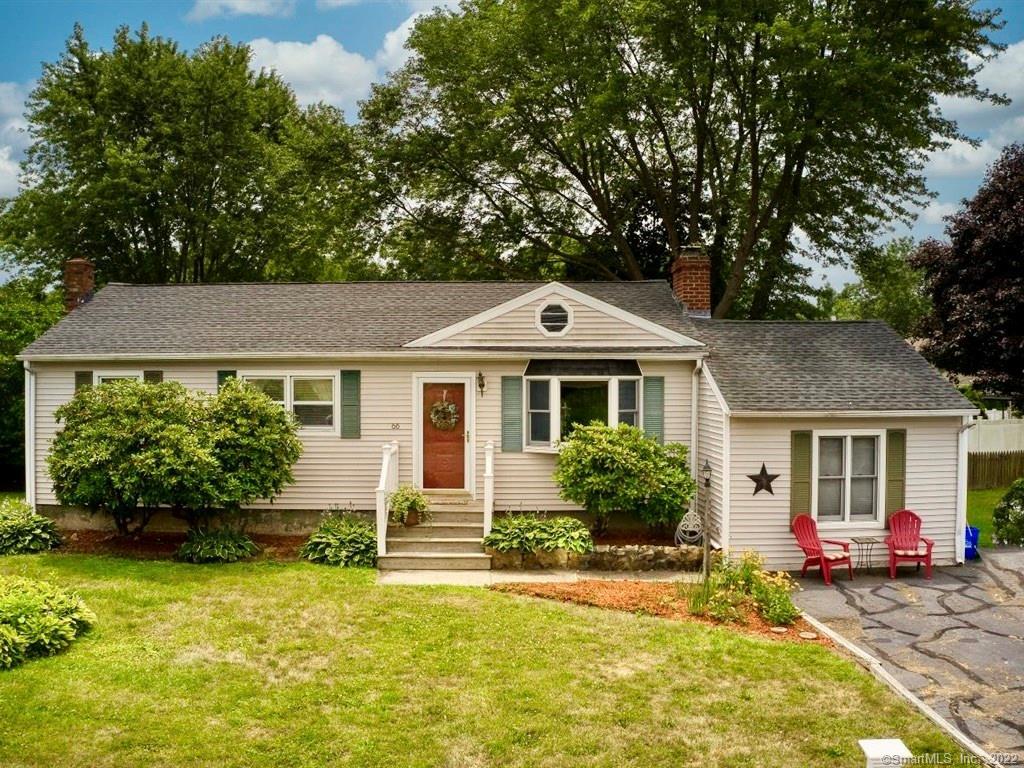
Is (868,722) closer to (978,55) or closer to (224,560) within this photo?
(224,560)

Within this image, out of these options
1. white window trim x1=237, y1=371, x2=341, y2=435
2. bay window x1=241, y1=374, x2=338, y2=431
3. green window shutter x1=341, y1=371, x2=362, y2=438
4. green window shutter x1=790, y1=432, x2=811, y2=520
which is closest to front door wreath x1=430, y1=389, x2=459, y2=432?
green window shutter x1=341, y1=371, x2=362, y2=438

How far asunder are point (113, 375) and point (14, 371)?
977 centimetres

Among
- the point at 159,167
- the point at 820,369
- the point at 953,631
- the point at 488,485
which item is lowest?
the point at 953,631

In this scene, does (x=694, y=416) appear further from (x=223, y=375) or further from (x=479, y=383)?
(x=223, y=375)

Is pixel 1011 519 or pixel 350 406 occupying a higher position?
pixel 350 406

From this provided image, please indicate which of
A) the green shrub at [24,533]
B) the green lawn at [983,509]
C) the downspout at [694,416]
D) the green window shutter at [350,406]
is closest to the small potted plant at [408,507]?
the green window shutter at [350,406]

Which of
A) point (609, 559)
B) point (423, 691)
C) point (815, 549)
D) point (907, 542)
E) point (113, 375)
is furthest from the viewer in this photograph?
point (113, 375)

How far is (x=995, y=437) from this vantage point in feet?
71.8

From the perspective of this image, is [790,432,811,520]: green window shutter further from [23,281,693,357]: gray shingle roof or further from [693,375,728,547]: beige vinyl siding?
[23,281,693,357]: gray shingle roof

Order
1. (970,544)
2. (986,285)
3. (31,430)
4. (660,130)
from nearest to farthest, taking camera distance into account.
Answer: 1. (970,544)
2. (31,430)
3. (986,285)
4. (660,130)

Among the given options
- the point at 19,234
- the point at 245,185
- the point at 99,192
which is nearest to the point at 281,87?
the point at 245,185

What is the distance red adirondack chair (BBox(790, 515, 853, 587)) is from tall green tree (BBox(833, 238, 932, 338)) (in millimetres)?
16405

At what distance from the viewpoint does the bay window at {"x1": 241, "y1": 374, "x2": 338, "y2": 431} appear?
540 inches

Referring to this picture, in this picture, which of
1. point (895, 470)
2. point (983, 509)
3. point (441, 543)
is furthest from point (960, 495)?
point (441, 543)
